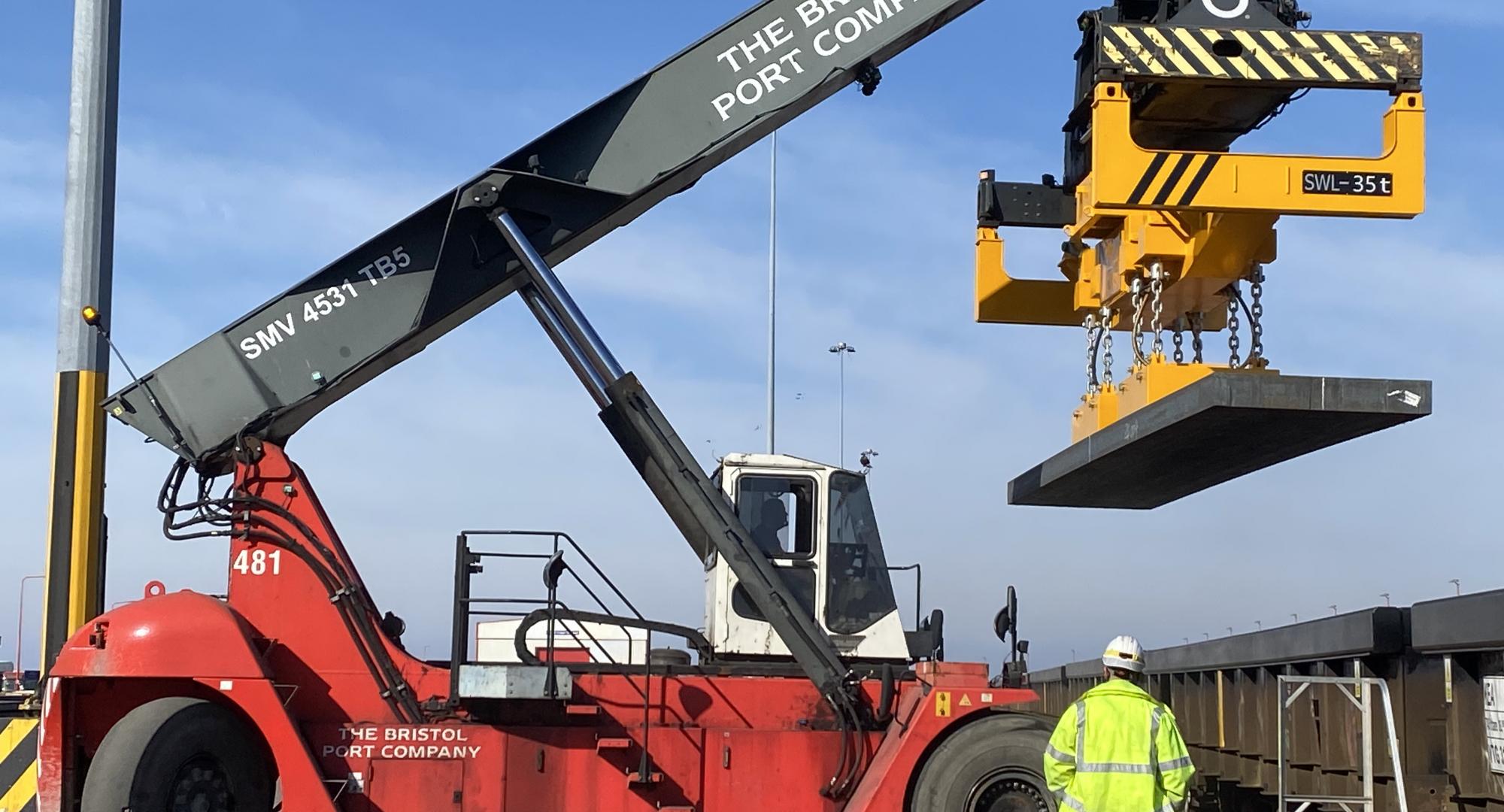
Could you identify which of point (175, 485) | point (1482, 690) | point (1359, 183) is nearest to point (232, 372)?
point (175, 485)

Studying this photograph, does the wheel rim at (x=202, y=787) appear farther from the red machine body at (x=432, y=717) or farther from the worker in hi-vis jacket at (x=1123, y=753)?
the worker in hi-vis jacket at (x=1123, y=753)

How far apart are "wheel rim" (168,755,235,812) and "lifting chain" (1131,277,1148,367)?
18.8 feet

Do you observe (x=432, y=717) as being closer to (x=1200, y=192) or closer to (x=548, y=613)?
(x=548, y=613)

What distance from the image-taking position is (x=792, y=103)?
394 inches

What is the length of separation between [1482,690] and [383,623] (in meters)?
6.23

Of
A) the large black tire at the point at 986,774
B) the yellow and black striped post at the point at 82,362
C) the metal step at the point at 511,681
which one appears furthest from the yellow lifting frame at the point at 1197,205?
the yellow and black striped post at the point at 82,362

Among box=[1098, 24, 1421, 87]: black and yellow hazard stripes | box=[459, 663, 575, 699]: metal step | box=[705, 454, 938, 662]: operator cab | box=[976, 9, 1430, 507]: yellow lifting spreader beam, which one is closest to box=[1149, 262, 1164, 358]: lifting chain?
box=[976, 9, 1430, 507]: yellow lifting spreader beam

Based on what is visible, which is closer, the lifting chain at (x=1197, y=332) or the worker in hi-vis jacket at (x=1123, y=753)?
the worker in hi-vis jacket at (x=1123, y=753)

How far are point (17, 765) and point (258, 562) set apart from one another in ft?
6.22

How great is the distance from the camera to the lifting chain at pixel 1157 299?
858cm

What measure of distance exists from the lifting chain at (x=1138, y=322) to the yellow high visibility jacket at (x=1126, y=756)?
3.19 meters

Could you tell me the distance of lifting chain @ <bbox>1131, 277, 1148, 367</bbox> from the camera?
8758mm

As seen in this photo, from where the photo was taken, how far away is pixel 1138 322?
8859 millimetres

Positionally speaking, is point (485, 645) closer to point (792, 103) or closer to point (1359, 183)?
point (792, 103)
